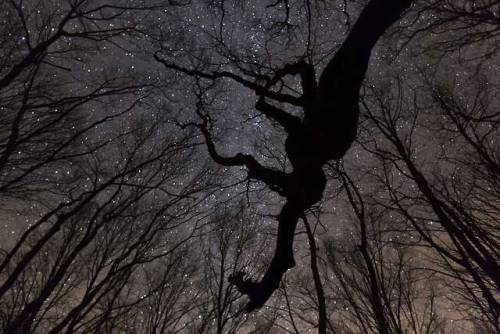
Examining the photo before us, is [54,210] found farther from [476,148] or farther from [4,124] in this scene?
[476,148]

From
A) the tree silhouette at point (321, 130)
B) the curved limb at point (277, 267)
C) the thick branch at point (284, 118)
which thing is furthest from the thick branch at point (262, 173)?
the thick branch at point (284, 118)

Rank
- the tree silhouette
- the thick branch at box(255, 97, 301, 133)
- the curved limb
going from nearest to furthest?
the tree silhouette < the curved limb < the thick branch at box(255, 97, 301, 133)

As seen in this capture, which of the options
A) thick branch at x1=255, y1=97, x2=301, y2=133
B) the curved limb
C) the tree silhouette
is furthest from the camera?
thick branch at x1=255, y1=97, x2=301, y2=133

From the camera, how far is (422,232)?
6.68m

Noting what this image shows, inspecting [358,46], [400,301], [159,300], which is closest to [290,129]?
[358,46]

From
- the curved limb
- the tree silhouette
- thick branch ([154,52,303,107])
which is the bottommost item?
the curved limb

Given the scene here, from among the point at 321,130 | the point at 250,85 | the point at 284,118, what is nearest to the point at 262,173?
the point at 284,118

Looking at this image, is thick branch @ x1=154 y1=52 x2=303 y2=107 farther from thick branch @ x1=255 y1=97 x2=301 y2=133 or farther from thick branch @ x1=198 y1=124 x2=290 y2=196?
thick branch @ x1=198 y1=124 x2=290 y2=196

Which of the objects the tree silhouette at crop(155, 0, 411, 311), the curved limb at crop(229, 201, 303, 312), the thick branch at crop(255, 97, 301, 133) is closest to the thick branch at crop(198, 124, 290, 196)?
the tree silhouette at crop(155, 0, 411, 311)

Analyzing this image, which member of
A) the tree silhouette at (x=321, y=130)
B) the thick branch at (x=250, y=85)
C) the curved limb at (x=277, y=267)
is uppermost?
the thick branch at (x=250, y=85)

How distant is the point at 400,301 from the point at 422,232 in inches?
124

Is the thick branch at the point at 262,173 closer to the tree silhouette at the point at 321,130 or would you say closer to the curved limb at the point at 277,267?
the tree silhouette at the point at 321,130

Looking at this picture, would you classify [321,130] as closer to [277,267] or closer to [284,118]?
[284,118]

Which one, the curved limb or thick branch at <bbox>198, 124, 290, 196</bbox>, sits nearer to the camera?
the curved limb
